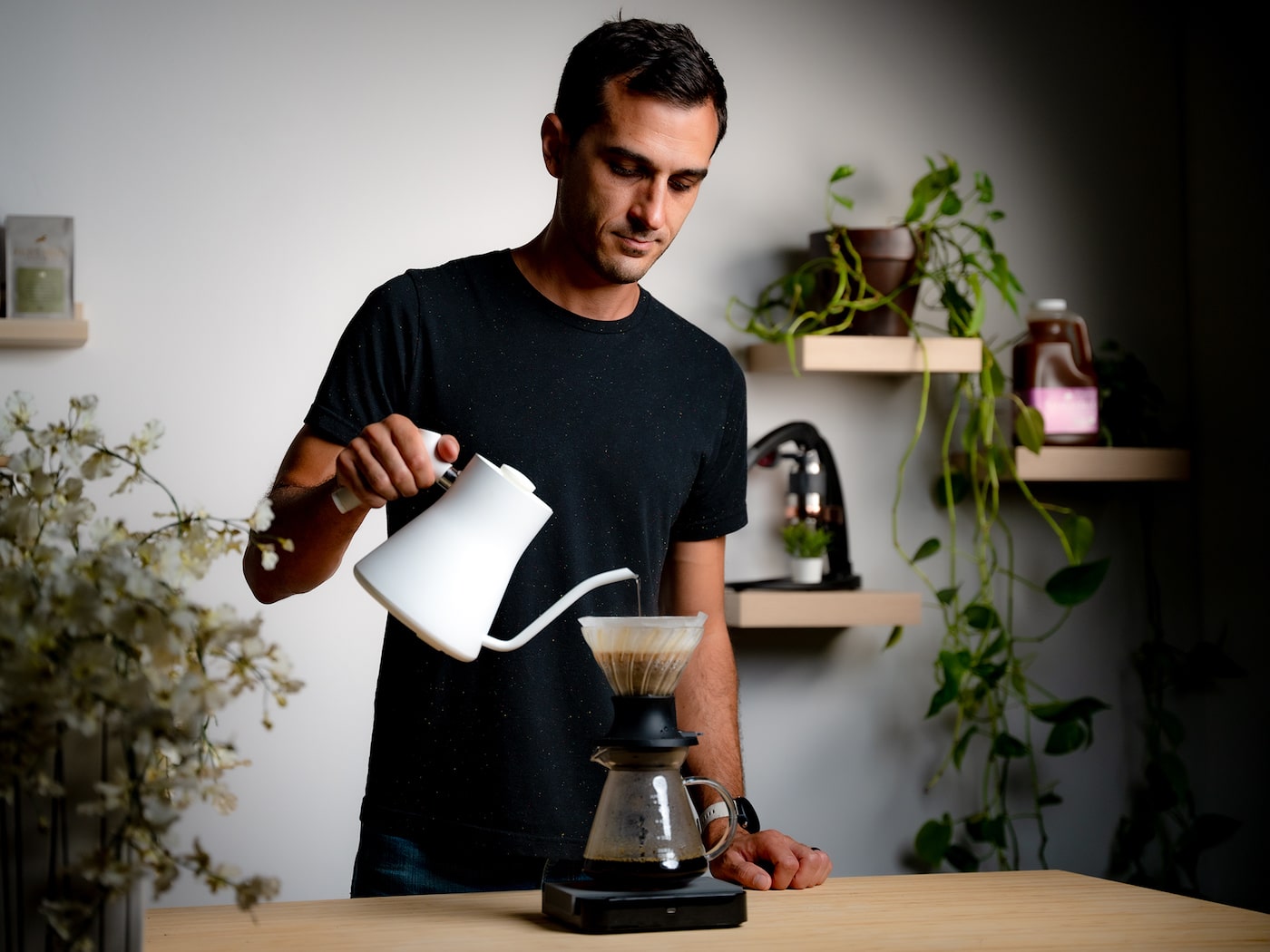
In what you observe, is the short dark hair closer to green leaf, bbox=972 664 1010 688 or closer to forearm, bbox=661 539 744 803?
forearm, bbox=661 539 744 803

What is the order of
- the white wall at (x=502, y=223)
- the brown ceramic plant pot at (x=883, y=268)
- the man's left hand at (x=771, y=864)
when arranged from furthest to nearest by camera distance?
the brown ceramic plant pot at (x=883, y=268), the white wall at (x=502, y=223), the man's left hand at (x=771, y=864)

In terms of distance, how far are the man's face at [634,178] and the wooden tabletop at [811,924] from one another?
672 millimetres

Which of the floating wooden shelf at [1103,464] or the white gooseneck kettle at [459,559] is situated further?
the floating wooden shelf at [1103,464]

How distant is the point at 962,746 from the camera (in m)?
2.38

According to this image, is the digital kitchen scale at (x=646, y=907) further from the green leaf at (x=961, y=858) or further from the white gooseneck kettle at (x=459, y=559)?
the green leaf at (x=961, y=858)

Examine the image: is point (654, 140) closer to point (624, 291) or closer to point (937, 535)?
point (624, 291)

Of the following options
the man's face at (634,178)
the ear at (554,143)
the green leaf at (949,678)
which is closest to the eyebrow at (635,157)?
the man's face at (634,178)

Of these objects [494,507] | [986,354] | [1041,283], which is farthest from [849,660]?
[494,507]

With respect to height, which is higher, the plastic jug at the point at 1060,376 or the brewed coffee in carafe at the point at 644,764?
the plastic jug at the point at 1060,376

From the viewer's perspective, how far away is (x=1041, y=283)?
101 inches

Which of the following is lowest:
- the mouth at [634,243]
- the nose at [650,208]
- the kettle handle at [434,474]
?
the kettle handle at [434,474]

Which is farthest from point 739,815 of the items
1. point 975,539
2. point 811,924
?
point 975,539

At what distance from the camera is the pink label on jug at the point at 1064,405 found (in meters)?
2.36

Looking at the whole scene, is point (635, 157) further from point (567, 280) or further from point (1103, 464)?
point (1103, 464)
